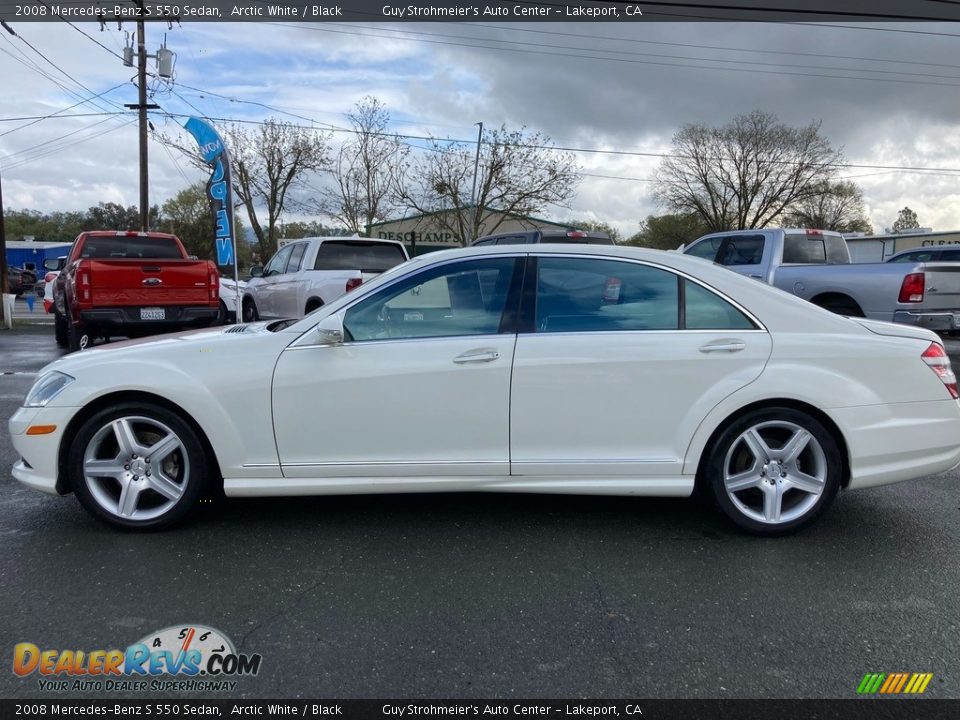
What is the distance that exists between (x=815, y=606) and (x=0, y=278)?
1975cm

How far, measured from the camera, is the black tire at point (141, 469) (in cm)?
372

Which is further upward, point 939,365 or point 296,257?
point 296,257

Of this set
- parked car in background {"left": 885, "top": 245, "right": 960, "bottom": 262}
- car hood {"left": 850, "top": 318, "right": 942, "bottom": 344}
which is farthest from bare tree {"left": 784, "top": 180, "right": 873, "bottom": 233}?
car hood {"left": 850, "top": 318, "right": 942, "bottom": 344}

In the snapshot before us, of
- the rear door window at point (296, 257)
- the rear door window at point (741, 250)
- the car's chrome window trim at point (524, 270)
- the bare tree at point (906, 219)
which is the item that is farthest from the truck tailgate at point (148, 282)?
the bare tree at point (906, 219)

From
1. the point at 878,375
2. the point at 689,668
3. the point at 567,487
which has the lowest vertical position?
the point at 689,668

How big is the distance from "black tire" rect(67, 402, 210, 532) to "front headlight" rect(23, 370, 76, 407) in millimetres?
232

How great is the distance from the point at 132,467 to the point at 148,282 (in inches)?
276

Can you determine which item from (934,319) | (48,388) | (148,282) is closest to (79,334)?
(148,282)

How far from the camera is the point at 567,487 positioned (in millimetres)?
3738

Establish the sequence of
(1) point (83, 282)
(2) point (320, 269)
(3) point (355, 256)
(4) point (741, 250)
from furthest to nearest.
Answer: (4) point (741, 250)
(3) point (355, 256)
(2) point (320, 269)
(1) point (83, 282)

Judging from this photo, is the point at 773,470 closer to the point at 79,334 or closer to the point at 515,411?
the point at 515,411

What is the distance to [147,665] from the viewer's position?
2.65 m

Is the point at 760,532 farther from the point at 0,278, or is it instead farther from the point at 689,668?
the point at 0,278

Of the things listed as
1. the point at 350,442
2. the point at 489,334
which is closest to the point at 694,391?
the point at 489,334
